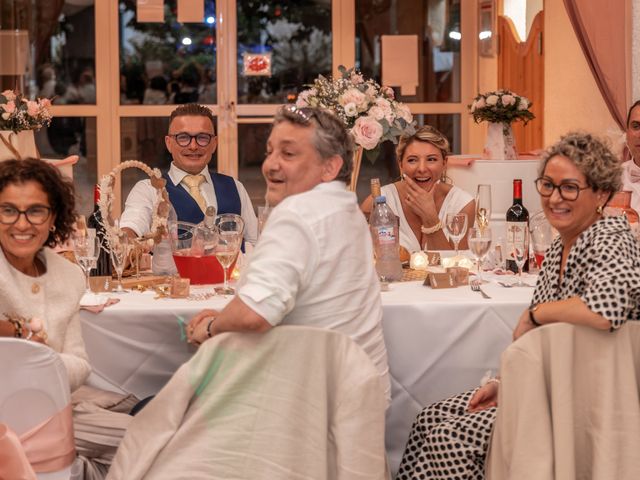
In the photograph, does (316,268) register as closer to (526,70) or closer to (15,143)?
(15,143)

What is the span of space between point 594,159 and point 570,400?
695mm

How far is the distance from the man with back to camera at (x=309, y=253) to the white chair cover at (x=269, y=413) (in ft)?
0.43

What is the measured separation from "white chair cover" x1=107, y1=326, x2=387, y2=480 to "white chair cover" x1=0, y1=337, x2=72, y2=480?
0.24 metres

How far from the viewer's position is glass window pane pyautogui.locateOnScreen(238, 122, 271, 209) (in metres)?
8.09

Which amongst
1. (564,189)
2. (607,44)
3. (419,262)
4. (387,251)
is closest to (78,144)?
(607,44)

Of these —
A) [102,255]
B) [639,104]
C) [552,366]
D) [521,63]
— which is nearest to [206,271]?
[102,255]

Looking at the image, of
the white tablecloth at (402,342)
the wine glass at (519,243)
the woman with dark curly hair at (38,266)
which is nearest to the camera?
the woman with dark curly hair at (38,266)

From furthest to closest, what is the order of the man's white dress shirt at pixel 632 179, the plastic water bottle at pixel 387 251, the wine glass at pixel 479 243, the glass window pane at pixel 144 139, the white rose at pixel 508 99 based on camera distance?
1. the glass window pane at pixel 144 139
2. the white rose at pixel 508 99
3. the man's white dress shirt at pixel 632 179
4. the plastic water bottle at pixel 387 251
5. the wine glass at pixel 479 243

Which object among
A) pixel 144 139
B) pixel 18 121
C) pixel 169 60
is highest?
pixel 169 60

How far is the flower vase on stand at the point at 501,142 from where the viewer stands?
5285 mm

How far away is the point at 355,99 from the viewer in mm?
3615

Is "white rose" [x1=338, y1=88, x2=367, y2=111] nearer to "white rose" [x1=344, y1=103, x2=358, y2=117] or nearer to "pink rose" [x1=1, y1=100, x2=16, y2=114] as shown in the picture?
"white rose" [x1=344, y1=103, x2=358, y2=117]

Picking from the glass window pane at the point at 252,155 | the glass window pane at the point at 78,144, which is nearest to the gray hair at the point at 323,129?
the glass window pane at the point at 252,155

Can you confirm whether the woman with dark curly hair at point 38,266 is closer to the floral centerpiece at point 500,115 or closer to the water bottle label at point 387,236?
the water bottle label at point 387,236
